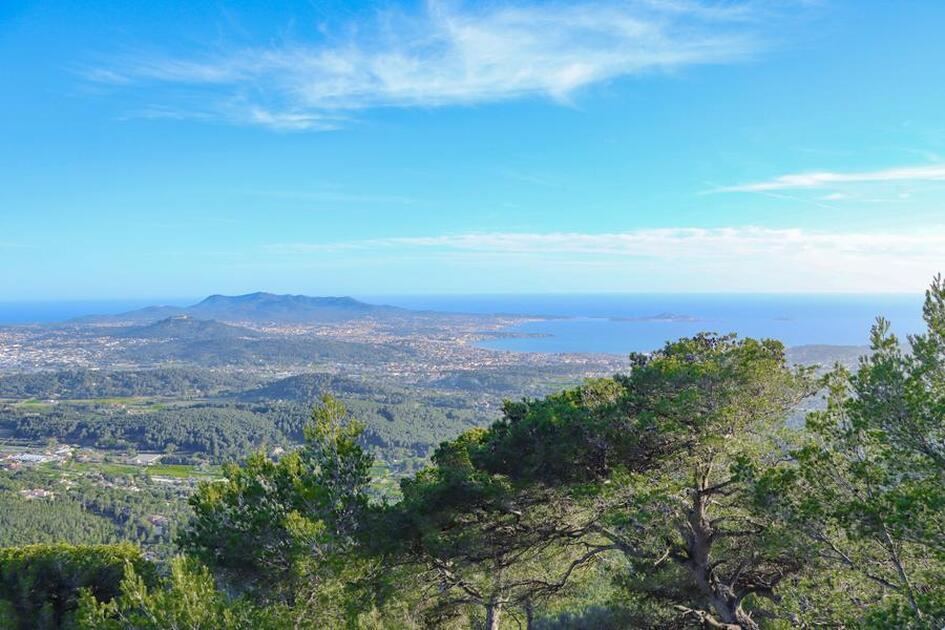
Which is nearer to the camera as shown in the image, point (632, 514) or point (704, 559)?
point (632, 514)

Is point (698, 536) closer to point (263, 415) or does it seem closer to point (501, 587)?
point (501, 587)

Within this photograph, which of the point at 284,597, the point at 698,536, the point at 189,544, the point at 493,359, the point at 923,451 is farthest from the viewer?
the point at 493,359

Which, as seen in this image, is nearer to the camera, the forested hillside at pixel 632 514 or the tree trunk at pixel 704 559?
the forested hillside at pixel 632 514

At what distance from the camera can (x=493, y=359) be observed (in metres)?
105

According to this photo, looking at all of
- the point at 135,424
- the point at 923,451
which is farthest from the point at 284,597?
the point at 135,424

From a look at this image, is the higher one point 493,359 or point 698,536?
point 698,536

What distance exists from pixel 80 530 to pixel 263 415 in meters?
32.6

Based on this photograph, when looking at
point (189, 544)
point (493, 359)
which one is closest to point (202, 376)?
point (493, 359)

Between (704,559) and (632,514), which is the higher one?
(632,514)

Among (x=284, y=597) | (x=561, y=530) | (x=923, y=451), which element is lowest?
(x=284, y=597)

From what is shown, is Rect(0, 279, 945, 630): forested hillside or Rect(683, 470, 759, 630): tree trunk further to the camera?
Rect(683, 470, 759, 630): tree trunk

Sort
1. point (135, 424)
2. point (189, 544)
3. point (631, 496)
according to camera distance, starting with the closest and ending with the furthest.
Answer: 1. point (631, 496)
2. point (189, 544)
3. point (135, 424)

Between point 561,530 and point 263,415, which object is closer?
point 561,530

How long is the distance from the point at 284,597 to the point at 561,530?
397cm
